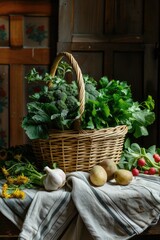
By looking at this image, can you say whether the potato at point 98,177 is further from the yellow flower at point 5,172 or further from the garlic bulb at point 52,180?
the yellow flower at point 5,172

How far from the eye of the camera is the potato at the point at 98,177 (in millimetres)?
1598

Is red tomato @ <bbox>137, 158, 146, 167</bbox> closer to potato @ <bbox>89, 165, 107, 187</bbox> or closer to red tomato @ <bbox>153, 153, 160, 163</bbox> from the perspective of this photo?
red tomato @ <bbox>153, 153, 160, 163</bbox>

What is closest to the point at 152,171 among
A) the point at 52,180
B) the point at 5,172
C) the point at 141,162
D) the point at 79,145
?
the point at 141,162

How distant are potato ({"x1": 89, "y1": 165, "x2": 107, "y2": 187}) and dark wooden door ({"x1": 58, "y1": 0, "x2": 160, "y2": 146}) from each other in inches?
58.2

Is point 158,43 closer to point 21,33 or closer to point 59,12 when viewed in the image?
point 59,12

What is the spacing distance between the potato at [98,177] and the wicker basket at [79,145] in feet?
0.36

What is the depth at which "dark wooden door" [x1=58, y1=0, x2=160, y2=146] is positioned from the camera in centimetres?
297

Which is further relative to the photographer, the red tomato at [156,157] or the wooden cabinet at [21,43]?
the wooden cabinet at [21,43]

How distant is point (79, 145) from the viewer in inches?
66.6

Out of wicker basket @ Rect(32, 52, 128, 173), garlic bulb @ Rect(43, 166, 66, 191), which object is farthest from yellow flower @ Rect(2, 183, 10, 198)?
Result: wicker basket @ Rect(32, 52, 128, 173)

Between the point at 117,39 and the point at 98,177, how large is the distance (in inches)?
62.8

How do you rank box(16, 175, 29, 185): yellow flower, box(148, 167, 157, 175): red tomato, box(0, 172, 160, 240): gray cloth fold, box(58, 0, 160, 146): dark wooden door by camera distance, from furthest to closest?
box(58, 0, 160, 146): dark wooden door → box(148, 167, 157, 175): red tomato → box(16, 175, 29, 185): yellow flower → box(0, 172, 160, 240): gray cloth fold

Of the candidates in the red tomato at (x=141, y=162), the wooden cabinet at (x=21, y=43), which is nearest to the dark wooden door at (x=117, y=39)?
the wooden cabinet at (x=21, y=43)

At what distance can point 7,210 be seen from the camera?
152 centimetres
